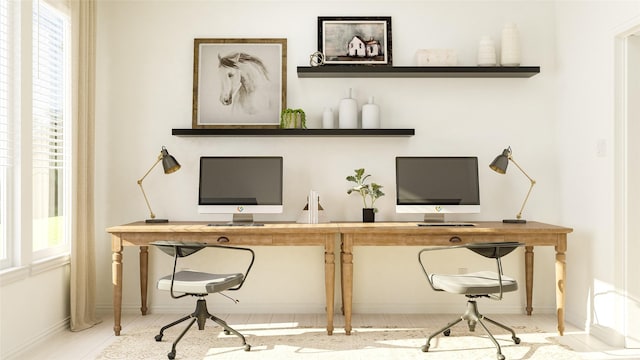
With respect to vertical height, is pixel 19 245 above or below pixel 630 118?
below

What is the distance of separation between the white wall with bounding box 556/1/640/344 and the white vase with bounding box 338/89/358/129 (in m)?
1.60

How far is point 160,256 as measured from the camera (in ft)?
12.9

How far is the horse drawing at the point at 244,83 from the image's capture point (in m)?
3.93

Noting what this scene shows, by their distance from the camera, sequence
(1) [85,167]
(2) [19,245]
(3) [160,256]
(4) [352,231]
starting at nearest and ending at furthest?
(2) [19,245] < (4) [352,231] < (1) [85,167] < (3) [160,256]

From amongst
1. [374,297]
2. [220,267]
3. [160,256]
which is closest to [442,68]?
[374,297]

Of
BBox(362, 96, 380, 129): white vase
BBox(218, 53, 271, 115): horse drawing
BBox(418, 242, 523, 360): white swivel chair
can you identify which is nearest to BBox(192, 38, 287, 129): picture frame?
BBox(218, 53, 271, 115): horse drawing

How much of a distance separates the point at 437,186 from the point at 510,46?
48.2 inches

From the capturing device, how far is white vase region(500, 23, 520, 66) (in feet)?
12.5

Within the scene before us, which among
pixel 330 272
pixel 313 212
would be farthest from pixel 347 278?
pixel 313 212

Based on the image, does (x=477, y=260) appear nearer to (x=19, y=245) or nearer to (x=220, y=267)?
(x=220, y=267)

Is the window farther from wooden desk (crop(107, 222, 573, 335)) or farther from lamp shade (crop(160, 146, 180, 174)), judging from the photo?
lamp shade (crop(160, 146, 180, 174))

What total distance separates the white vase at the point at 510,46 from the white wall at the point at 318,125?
156 mm

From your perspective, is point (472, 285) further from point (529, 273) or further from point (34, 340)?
point (34, 340)

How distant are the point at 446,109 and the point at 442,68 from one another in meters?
0.36
